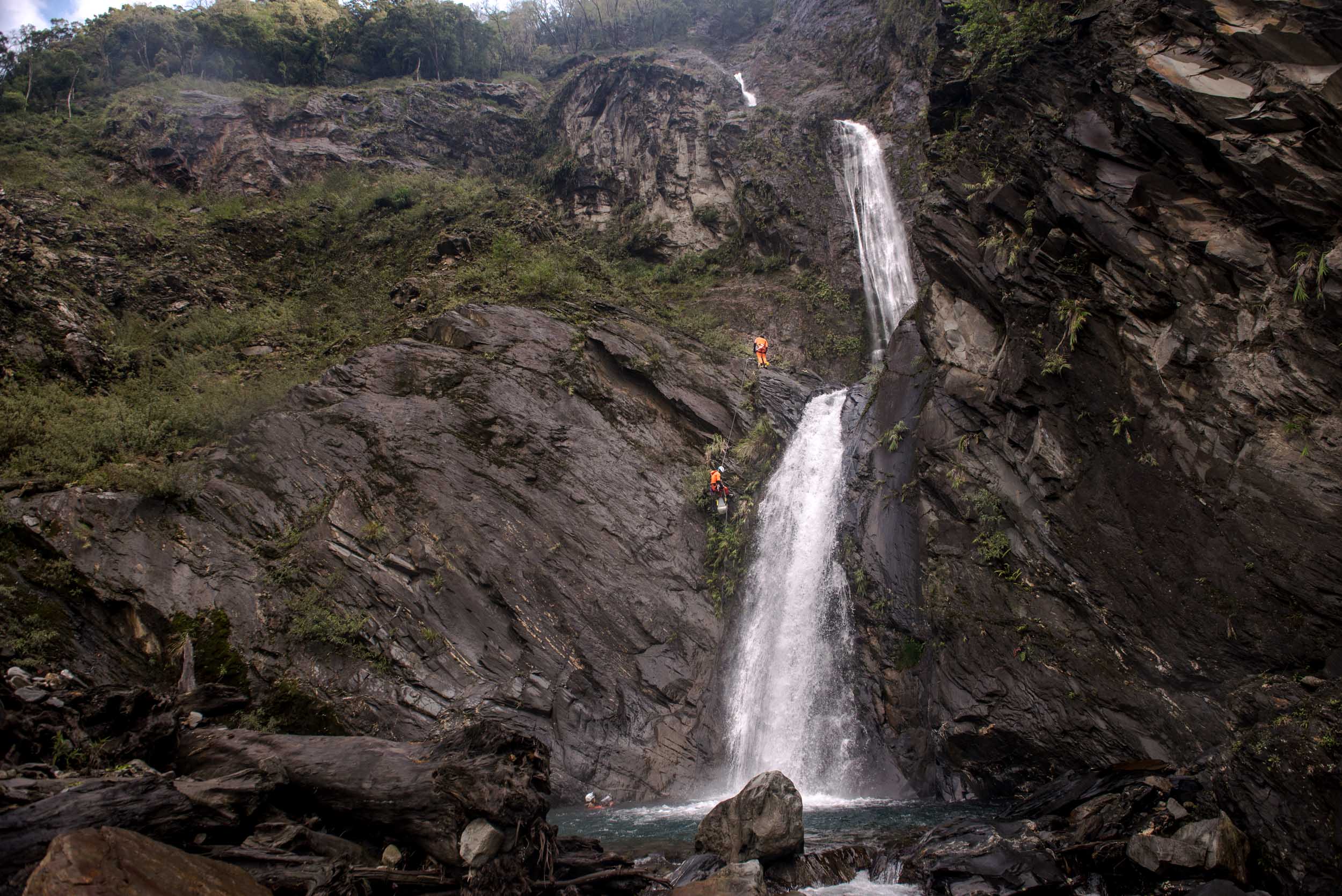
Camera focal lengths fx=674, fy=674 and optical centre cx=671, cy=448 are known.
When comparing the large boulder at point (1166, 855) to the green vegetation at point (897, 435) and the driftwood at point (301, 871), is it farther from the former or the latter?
the green vegetation at point (897, 435)

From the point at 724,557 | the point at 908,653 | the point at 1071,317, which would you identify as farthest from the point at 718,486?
the point at 1071,317

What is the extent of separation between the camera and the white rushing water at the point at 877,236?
81.5ft

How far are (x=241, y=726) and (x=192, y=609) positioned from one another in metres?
2.93

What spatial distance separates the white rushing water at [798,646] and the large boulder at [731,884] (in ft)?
→ 21.5

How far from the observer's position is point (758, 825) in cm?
848

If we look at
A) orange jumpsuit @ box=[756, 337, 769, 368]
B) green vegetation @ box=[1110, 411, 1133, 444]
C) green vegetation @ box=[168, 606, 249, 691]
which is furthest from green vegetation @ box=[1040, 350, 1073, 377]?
green vegetation @ box=[168, 606, 249, 691]

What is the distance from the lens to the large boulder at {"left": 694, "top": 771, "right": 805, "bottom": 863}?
27.5 ft

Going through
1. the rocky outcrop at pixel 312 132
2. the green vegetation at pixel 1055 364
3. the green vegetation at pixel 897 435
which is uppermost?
the rocky outcrop at pixel 312 132

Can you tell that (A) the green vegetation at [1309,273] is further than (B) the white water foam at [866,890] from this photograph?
Yes

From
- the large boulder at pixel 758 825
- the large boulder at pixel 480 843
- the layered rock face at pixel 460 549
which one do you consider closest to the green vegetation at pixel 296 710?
the layered rock face at pixel 460 549

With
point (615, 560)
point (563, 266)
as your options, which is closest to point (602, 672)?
point (615, 560)

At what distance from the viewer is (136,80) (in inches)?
1238

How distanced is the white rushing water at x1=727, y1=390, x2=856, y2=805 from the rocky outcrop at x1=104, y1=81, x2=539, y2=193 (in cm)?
2470

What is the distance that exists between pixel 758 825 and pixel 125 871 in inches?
257
